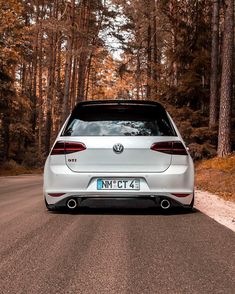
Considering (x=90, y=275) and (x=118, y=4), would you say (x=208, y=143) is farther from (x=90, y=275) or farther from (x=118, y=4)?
(x=118, y=4)

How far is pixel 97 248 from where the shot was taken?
197 inches

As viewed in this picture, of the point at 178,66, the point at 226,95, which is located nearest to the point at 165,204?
the point at 226,95

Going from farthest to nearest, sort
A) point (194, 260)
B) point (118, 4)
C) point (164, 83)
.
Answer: point (118, 4) → point (164, 83) → point (194, 260)

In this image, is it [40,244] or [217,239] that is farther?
[217,239]

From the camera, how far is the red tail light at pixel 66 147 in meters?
7.23

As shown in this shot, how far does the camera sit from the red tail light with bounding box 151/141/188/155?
719 centimetres

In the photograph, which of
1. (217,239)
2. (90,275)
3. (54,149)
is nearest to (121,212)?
(54,149)

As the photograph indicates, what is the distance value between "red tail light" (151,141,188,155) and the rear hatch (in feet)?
0.17

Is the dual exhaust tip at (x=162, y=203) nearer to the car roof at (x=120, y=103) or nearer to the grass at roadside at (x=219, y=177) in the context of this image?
the car roof at (x=120, y=103)

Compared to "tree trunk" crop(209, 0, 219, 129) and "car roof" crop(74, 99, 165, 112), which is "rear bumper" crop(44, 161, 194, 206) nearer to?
"car roof" crop(74, 99, 165, 112)

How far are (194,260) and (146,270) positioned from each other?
59 cm

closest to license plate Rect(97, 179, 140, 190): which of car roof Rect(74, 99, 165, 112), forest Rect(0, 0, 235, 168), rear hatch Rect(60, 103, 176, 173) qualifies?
rear hatch Rect(60, 103, 176, 173)

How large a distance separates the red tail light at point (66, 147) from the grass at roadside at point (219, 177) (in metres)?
4.72

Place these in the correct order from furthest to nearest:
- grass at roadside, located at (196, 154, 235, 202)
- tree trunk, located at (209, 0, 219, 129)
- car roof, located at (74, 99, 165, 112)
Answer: tree trunk, located at (209, 0, 219, 129)
grass at roadside, located at (196, 154, 235, 202)
car roof, located at (74, 99, 165, 112)
